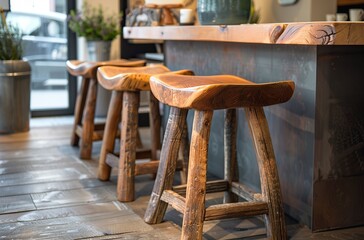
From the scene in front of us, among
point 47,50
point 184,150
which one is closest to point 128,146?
point 184,150

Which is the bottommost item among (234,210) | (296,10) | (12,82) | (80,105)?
(234,210)

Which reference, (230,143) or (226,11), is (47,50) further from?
(230,143)

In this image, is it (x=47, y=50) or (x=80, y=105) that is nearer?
(x=80, y=105)

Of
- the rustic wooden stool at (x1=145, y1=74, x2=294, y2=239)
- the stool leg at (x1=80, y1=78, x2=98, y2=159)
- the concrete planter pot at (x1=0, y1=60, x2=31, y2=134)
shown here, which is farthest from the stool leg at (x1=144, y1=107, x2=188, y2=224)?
the concrete planter pot at (x1=0, y1=60, x2=31, y2=134)

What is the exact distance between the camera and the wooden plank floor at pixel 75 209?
2.16 metres

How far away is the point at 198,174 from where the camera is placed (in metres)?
1.91

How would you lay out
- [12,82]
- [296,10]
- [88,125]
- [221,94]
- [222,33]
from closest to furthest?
[221,94] < [222,33] < [88,125] < [12,82] < [296,10]

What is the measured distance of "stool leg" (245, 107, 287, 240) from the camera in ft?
6.61

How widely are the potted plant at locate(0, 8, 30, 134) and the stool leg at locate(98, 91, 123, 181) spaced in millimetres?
1518

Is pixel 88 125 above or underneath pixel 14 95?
underneath

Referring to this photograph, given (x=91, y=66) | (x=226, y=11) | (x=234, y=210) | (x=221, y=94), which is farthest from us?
(x=91, y=66)

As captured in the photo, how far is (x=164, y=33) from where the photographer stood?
9.46 ft

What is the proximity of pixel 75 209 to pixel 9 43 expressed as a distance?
6.92 ft

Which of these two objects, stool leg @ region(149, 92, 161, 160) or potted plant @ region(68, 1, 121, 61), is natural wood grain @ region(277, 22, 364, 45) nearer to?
stool leg @ region(149, 92, 161, 160)
